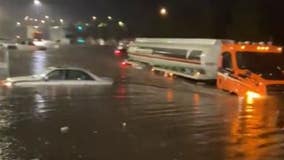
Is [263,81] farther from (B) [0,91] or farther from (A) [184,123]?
(B) [0,91]

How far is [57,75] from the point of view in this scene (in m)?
26.0

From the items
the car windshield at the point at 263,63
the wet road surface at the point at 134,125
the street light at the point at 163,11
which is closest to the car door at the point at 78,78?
the wet road surface at the point at 134,125

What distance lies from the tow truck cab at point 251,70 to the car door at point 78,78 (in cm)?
589

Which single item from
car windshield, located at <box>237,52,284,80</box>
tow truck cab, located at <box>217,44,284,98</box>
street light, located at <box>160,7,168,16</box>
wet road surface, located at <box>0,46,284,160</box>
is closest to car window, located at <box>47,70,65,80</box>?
wet road surface, located at <box>0,46,284,160</box>

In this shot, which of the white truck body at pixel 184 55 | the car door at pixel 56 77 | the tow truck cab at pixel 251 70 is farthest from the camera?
the white truck body at pixel 184 55

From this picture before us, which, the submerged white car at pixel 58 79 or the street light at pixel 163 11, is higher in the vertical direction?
the street light at pixel 163 11

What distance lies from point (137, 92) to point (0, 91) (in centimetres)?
570

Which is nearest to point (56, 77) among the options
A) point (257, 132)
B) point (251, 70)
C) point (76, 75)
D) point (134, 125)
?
point (76, 75)

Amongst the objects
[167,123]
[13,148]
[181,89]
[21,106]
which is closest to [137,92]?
[181,89]

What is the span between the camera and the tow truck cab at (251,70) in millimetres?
21328

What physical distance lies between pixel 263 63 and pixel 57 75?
29.9ft

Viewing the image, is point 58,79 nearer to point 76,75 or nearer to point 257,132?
point 76,75

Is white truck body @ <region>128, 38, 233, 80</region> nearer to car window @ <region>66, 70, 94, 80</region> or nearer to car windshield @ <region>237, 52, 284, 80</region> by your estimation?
car windshield @ <region>237, 52, 284, 80</region>

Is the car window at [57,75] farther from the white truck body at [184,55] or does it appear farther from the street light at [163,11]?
the street light at [163,11]
